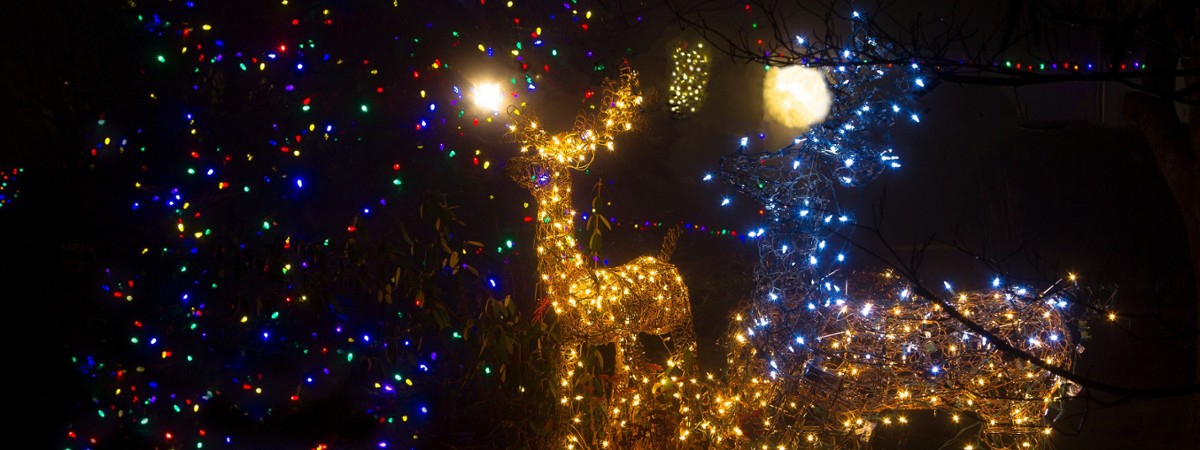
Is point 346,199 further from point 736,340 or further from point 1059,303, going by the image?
point 1059,303

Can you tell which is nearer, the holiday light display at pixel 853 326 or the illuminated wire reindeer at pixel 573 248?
the holiday light display at pixel 853 326

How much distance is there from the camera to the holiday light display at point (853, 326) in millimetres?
3852

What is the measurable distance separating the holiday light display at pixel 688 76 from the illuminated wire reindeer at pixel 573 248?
6.28 metres

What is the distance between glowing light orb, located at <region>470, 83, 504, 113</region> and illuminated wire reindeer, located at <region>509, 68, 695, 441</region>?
0.16m

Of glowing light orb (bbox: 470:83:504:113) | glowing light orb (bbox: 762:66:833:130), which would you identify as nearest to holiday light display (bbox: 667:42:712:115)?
glowing light orb (bbox: 762:66:833:130)

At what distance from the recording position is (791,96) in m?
14.4

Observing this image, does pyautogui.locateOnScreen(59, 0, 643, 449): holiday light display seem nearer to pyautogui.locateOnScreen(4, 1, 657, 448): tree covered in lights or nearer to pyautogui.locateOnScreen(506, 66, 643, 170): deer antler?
pyautogui.locateOnScreen(4, 1, 657, 448): tree covered in lights

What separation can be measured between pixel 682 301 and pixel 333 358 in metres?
1.93

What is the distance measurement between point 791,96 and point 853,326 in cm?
1102

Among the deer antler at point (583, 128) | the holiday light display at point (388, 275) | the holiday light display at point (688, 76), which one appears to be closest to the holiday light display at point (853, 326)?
the holiday light display at point (388, 275)

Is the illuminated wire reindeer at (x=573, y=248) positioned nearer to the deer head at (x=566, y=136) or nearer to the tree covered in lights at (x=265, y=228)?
the deer head at (x=566, y=136)

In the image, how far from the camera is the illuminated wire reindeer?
435 cm

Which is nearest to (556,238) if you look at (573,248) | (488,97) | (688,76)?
(573,248)

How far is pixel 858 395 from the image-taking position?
12.9 feet
